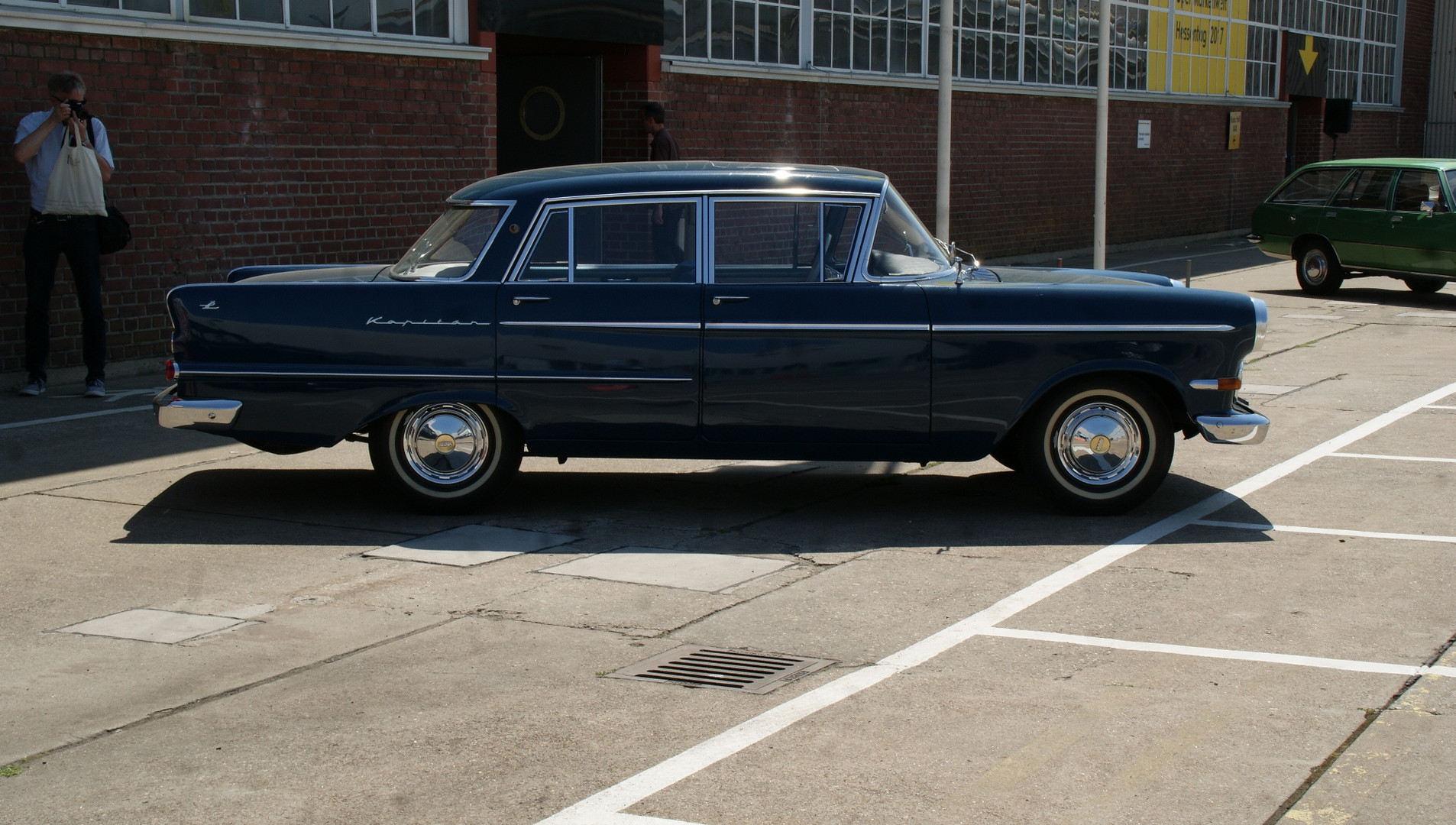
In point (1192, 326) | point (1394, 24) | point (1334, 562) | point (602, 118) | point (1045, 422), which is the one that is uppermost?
point (1394, 24)

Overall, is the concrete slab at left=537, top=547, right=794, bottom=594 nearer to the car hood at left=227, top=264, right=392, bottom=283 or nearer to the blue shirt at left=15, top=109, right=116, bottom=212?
the car hood at left=227, top=264, right=392, bottom=283

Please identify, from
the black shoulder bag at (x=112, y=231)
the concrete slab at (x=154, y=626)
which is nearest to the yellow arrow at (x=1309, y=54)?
the black shoulder bag at (x=112, y=231)

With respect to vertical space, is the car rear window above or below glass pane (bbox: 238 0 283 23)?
below

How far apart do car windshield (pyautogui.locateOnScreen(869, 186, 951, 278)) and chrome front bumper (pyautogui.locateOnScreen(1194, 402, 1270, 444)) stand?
145 cm

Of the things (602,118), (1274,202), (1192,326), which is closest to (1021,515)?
(1192,326)

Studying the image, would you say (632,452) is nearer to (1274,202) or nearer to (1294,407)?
(1294,407)

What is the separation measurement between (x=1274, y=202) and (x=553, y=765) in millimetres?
17630

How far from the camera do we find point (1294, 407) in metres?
10.9

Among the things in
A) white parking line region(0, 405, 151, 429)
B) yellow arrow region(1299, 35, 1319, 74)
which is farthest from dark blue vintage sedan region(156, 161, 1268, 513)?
yellow arrow region(1299, 35, 1319, 74)

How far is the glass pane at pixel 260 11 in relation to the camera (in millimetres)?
12656

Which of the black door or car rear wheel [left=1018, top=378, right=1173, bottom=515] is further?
the black door

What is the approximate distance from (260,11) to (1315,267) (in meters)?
13.1

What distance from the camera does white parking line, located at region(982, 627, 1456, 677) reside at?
205 inches

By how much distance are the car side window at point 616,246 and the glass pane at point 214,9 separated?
253 inches
